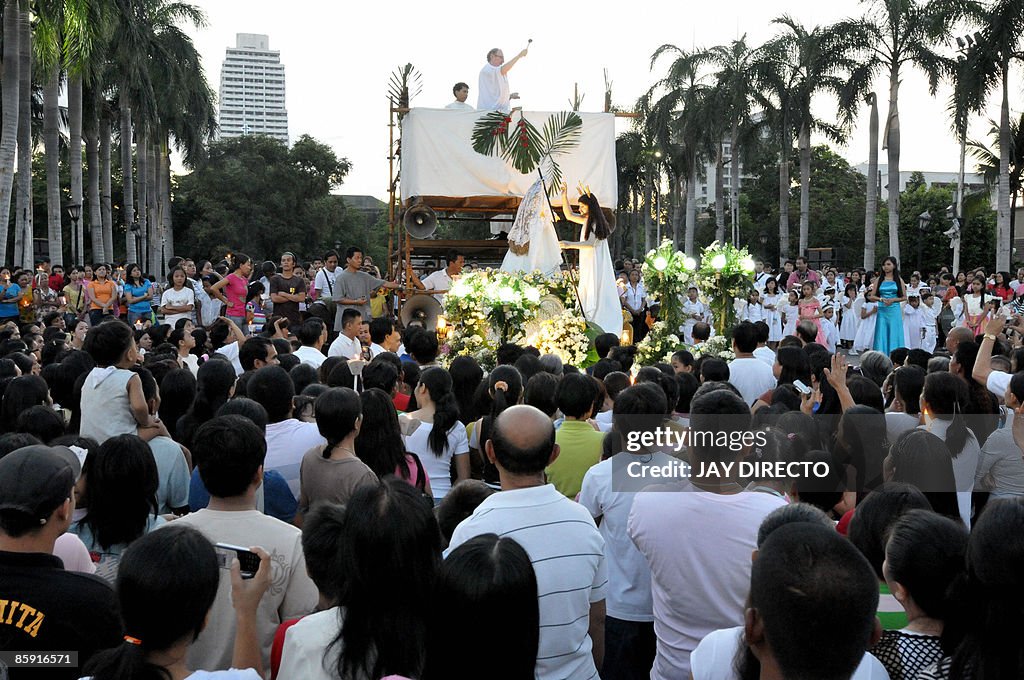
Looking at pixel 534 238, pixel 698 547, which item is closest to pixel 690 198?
pixel 534 238

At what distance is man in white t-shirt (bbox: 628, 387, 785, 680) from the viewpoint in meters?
3.41

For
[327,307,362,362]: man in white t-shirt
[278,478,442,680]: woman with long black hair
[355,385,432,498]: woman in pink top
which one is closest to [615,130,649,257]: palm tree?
[327,307,362,362]: man in white t-shirt

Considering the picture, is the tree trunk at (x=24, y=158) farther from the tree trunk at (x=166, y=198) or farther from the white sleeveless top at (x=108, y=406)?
the white sleeveless top at (x=108, y=406)

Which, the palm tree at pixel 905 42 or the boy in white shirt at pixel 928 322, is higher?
the palm tree at pixel 905 42

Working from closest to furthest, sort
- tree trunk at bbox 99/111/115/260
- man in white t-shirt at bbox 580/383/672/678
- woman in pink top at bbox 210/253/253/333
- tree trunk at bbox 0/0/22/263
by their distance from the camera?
man in white t-shirt at bbox 580/383/672/678
woman in pink top at bbox 210/253/253/333
tree trunk at bbox 0/0/22/263
tree trunk at bbox 99/111/115/260

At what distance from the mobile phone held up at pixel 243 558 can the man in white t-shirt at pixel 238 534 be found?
32 centimetres

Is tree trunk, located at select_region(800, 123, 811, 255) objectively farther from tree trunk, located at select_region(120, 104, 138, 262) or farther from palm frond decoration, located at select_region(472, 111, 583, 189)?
tree trunk, located at select_region(120, 104, 138, 262)

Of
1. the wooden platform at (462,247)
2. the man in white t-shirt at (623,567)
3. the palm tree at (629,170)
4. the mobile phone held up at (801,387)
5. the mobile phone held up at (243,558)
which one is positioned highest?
the palm tree at (629,170)

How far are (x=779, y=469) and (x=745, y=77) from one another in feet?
121

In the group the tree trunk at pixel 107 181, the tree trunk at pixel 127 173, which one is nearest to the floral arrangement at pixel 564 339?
the tree trunk at pixel 127 173

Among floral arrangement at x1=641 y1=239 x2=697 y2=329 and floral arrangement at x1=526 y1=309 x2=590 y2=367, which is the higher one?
floral arrangement at x1=641 y1=239 x2=697 y2=329

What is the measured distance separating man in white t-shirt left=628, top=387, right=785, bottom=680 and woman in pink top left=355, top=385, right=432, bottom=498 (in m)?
1.54

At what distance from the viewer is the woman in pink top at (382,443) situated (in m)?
4.69

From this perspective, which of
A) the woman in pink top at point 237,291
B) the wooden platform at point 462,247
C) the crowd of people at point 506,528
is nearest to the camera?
A: the crowd of people at point 506,528
